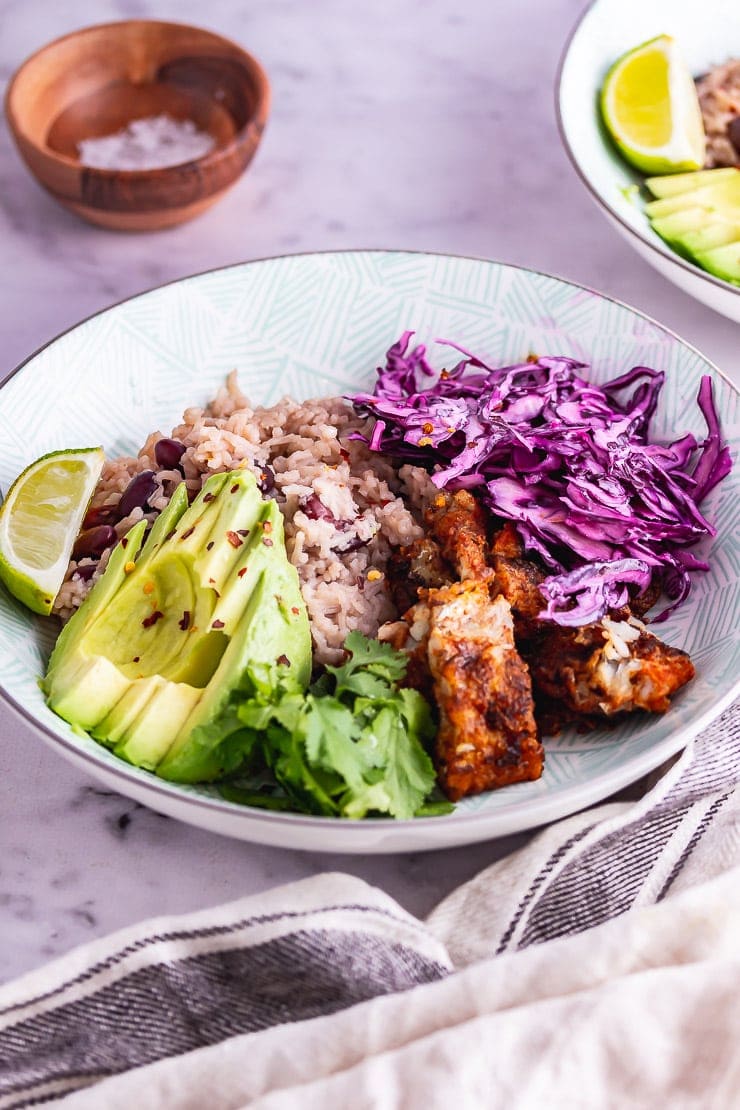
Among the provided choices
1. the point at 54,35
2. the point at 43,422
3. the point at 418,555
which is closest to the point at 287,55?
the point at 54,35

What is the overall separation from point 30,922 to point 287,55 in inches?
168

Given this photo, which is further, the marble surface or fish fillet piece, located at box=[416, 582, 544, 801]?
the marble surface

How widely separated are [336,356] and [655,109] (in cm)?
182

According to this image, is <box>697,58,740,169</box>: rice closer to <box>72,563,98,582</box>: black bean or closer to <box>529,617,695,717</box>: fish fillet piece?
<box>529,617,695,717</box>: fish fillet piece

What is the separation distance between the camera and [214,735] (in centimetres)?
269

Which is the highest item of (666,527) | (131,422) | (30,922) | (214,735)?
(666,527)

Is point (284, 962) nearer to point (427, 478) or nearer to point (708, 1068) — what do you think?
point (708, 1068)

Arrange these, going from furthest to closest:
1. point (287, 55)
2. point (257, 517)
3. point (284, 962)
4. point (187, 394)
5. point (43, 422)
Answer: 1. point (287, 55)
2. point (187, 394)
3. point (43, 422)
4. point (257, 517)
5. point (284, 962)

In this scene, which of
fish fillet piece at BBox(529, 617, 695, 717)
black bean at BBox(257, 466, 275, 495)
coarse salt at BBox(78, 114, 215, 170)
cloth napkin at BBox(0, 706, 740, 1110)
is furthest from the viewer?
coarse salt at BBox(78, 114, 215, 170)

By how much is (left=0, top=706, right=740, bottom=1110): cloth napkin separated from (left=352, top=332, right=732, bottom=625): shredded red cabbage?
2.43 feet

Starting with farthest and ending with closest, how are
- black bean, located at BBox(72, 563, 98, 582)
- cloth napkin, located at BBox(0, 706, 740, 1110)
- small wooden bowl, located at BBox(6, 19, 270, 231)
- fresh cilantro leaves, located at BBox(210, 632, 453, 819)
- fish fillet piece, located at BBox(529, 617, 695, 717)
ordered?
small wooden bowl, located at BBox(6, 19, 270, 231) < black bean, located at BBox(72, 563, 98, 582) < fish fillet piece, located at BBox(529, 617, 695, 717) < fresh cilantro leaves, located at BBox(210, 632, 453, 819) < cloth napkin, located at BBox(0, 706, 740, 1110)

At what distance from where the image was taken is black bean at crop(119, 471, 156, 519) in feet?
10.8

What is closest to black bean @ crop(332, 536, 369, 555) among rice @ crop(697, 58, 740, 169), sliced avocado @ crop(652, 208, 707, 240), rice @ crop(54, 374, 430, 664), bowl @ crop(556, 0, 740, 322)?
rice @ crop(54, 374, 430, 664)

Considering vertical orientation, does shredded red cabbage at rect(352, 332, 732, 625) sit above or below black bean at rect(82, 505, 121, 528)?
above
